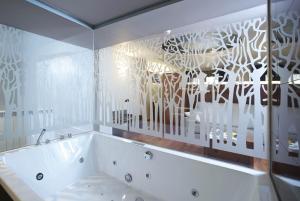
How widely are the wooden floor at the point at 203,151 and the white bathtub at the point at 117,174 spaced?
0.47 ft

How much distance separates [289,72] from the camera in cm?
111

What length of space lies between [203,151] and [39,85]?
2025 millimetres

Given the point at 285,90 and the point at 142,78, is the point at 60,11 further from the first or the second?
the point at 285,90

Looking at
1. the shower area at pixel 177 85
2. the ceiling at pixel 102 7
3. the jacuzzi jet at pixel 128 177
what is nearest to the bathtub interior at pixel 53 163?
the shower area at pixel 177 85

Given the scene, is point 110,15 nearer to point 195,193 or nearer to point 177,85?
point 177,85

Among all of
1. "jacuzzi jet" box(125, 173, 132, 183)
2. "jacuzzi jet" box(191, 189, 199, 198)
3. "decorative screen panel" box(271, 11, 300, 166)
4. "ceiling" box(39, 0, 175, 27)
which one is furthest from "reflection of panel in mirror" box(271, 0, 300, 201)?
"jacuzzi jet" box(125, 173, 132, 183)

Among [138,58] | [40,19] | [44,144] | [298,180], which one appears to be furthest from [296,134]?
[40,19]

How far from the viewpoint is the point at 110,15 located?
6.64 feet

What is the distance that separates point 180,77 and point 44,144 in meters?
1.70

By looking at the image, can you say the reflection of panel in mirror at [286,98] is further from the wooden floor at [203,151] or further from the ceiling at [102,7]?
the ceiling at [102,7]

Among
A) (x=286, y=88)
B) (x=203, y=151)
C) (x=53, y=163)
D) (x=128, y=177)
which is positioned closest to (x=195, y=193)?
(x=203, y=151)

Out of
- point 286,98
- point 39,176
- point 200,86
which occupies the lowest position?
point 39,176

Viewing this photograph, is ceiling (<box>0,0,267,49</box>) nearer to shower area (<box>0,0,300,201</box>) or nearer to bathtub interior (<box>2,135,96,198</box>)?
shower area (<box>0,0,300,201</box>)

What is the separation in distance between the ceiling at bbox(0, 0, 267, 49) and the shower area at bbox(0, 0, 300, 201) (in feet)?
0.07
